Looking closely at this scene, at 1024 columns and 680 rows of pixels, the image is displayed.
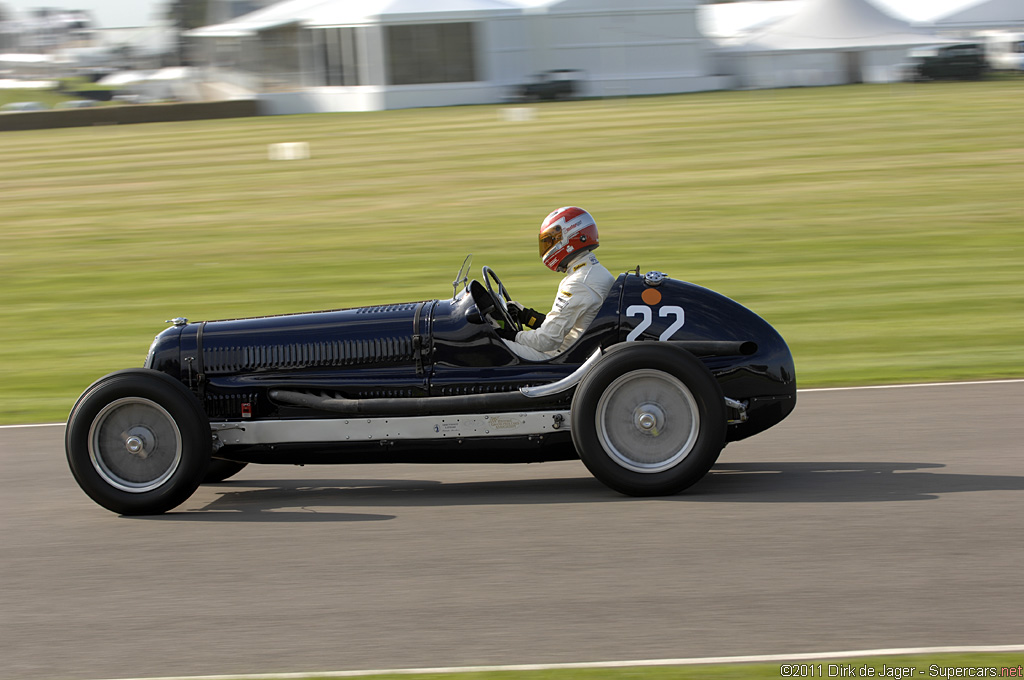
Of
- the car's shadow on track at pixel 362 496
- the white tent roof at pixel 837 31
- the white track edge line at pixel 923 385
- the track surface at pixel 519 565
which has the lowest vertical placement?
the white track edge line at pixel 923 385

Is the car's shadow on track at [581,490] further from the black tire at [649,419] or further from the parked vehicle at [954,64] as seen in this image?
the parked vehicle at [954,64]

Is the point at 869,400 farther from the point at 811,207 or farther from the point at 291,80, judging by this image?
the point at 291,80

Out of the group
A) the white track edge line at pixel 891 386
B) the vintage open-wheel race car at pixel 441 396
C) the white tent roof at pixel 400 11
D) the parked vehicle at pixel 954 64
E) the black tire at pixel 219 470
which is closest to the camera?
the vintage open-wheel race car at pixel 441 396

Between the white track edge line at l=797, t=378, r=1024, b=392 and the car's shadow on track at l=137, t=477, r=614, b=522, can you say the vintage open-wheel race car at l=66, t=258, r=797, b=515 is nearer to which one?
the car's shadow on track at l=137, t=477, r=614, b=522

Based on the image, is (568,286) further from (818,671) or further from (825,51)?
(825,51)

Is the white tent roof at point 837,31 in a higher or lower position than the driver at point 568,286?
higher

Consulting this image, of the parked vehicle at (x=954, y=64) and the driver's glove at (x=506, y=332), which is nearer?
the driver's glove at (x=506, y=332)

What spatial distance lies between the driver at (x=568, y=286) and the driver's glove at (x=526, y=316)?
0.40 m

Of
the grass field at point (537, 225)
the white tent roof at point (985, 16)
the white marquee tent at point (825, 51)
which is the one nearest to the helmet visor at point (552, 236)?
the grass field at point (537, 225)

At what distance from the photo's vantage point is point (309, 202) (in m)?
21.0

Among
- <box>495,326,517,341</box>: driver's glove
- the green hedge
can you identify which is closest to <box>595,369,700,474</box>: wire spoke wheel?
<box>495,326,517,341</box>: driver's glove

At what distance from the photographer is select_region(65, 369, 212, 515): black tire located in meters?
6.14

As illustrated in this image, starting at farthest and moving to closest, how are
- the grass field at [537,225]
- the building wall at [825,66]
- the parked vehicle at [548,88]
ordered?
the building wall at [825,66] → the parked vehicle at [548,88] → the grass field at [537,225]

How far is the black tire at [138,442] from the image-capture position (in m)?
6.14
